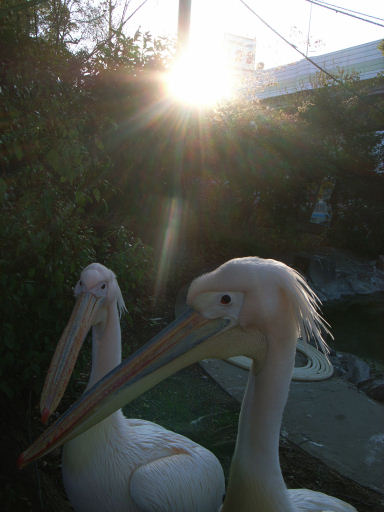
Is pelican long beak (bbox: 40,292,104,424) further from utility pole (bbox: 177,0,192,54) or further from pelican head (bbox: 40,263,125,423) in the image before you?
utility pole (bbox: 177,0,192,54)

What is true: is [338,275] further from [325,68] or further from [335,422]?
[325,68]

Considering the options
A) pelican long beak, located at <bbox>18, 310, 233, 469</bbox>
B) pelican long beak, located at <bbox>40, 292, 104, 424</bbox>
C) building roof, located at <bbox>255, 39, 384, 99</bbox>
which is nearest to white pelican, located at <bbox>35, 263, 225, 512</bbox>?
pelican long beak, located at <bbox>40, 292, 104, 424</bbox>

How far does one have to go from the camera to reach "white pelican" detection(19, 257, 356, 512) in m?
1.19

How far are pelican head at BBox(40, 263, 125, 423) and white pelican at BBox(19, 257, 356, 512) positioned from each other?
476mm

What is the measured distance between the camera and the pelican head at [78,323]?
1.65m

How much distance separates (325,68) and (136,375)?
1468 centimetres

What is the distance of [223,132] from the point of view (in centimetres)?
679

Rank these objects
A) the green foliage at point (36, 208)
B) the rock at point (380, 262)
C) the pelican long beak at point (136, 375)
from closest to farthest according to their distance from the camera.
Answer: the pelican long beak at point (136, 375)
the green foliage at point (36, 208)
the rock at point (380, 262)

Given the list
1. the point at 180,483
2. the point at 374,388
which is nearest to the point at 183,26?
the point at 374,388

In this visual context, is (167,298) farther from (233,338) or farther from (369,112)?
(369,112)

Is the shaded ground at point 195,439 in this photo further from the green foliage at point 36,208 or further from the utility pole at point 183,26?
the utility pole at point 183,26

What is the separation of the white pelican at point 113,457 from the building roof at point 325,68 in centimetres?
1151

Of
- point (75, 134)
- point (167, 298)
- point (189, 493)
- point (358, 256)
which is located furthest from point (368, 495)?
point (358, 256)

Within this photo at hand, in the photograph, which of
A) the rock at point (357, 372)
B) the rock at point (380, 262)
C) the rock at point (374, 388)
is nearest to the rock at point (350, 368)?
the rock at point (357, 372)
